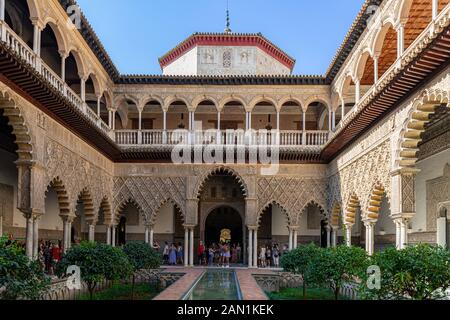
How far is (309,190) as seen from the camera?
63.9 ft

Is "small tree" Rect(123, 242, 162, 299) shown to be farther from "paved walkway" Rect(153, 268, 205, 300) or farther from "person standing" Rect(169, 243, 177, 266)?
"person standing" Rect(169, 243, 177, 266)

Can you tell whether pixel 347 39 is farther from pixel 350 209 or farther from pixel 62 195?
pixel 62 195

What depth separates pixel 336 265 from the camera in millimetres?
10109

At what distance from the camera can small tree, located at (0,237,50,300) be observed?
20.6 feet

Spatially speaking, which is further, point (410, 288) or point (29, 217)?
point (29, 217)

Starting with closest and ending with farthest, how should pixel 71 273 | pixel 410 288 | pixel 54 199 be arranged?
pixel 410 288
pixel 71 273
pixel 54 199

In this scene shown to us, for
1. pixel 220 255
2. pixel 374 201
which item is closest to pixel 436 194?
pixel 374 201

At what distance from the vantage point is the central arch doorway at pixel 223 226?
76.2 ft

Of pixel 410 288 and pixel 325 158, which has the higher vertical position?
pixel 325 158

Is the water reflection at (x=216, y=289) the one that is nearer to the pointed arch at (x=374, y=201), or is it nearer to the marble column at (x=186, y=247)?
the pointed arch at (x=374, y=201)

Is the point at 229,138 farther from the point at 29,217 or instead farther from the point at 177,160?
the point at 29,217

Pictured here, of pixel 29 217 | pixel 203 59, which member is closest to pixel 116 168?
pixel 203 59

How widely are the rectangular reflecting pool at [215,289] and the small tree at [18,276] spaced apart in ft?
11.2

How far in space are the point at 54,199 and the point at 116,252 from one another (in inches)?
367
